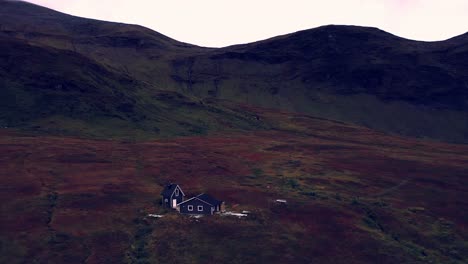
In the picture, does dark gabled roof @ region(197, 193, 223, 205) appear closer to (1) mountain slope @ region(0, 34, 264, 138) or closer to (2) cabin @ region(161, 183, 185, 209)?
(2) cabin @ region(161, 183, 185, 209)

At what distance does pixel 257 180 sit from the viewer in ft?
314

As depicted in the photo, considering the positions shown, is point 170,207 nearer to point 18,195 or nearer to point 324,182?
point 18,195

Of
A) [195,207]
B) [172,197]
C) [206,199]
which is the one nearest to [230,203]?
[206,199]

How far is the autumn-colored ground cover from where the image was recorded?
5725 cm

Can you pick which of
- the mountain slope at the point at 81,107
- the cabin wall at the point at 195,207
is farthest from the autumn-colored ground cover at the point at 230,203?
the mountain slope at the point at 81,107

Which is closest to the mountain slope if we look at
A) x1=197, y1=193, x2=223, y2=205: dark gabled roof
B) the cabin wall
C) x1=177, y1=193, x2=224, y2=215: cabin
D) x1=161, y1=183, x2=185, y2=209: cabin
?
x1=161, y1=183, x2=185, y2=209: cabin

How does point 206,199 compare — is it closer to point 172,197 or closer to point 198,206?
point 198,206

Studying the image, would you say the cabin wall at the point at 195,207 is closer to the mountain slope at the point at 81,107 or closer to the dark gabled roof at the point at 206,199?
the dark gabled roof at the point at 206,199

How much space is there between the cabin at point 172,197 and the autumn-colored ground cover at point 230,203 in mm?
2366

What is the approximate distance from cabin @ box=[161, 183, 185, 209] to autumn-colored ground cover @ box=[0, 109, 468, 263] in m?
2.37

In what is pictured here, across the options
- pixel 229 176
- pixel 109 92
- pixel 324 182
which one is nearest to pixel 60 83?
pixel 109 92

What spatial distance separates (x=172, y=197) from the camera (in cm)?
7238

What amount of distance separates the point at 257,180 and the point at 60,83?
4498 inches

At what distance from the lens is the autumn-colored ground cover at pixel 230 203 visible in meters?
57.2
